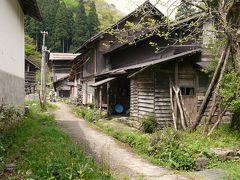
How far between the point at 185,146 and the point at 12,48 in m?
8.26

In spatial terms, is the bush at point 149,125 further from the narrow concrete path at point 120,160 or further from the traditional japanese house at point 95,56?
the traditional japanese house at point 95,56

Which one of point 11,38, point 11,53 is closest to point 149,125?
point 11,53

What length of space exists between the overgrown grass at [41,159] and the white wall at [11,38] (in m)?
2.61

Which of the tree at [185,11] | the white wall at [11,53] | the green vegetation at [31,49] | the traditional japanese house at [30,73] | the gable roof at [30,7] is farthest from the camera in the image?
the green vegetation at [31,49]

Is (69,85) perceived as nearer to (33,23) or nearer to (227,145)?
(33,23)

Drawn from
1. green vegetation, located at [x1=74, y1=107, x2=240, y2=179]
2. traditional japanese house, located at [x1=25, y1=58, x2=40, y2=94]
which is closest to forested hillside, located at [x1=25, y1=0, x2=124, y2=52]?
traditional japanese house, located at [x1=25, y1=58, x2=40, y2=94]

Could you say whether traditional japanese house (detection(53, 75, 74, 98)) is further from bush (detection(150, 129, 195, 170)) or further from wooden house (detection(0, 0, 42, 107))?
bush (detection(150, 129, 195, 170))

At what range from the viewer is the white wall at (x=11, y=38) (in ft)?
39.3

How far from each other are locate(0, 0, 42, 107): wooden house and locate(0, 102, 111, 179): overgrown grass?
1.67 metres

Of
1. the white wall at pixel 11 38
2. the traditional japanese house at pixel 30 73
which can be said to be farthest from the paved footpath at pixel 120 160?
the traditional japanese house at pixel 30 73

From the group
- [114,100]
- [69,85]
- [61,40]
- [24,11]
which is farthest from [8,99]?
[61,40]

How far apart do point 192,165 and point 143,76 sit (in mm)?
8490

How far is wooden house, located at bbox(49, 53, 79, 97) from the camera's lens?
52500mm

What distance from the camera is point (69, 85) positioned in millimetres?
52062
